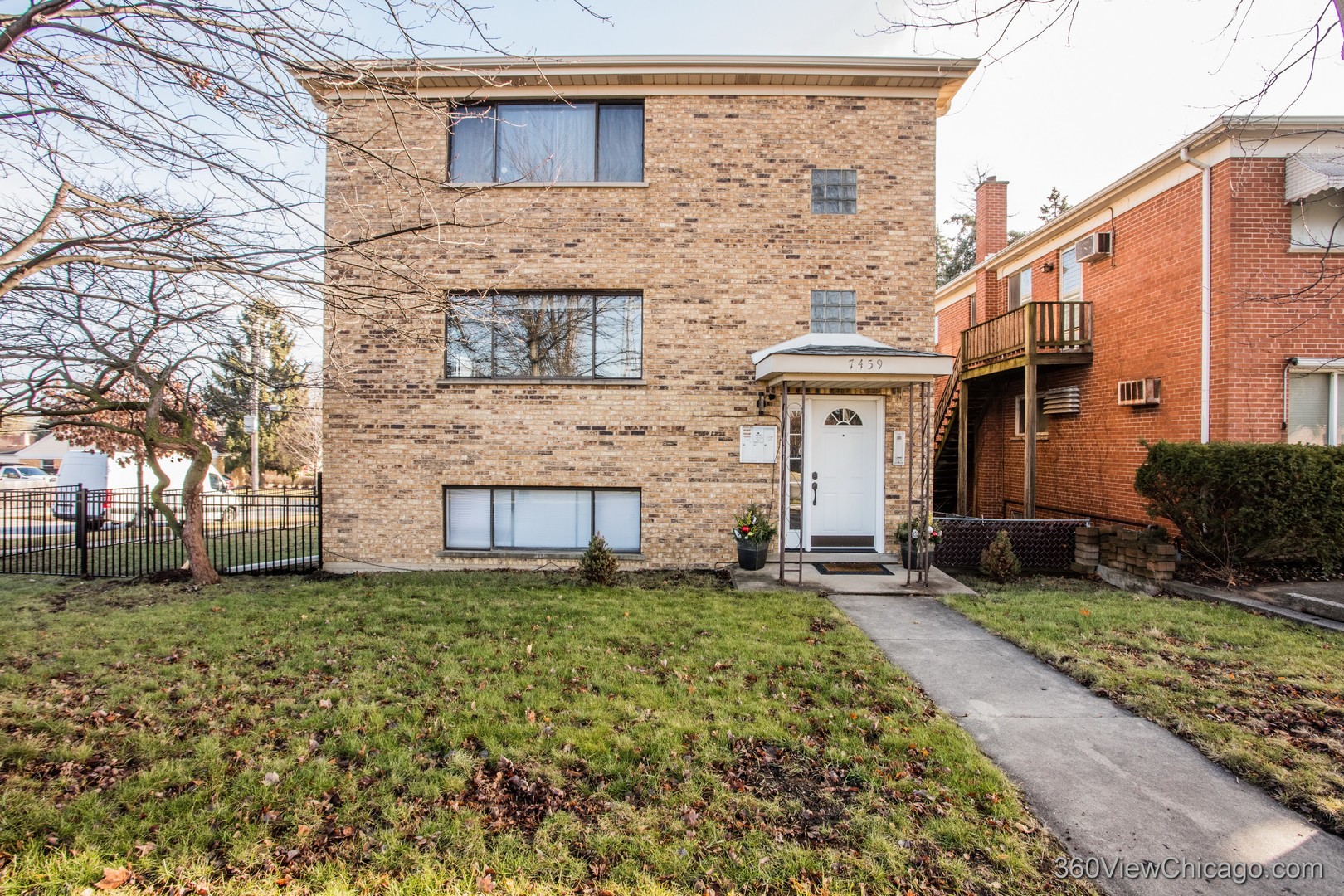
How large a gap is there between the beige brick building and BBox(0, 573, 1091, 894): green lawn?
348 cm

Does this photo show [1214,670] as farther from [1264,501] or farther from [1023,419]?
[1023,419]

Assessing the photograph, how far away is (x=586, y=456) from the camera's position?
959 cm

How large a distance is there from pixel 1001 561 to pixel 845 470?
8.19 ft

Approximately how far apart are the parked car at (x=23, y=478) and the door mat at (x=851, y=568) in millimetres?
25701

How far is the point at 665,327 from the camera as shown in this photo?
31.4 ft

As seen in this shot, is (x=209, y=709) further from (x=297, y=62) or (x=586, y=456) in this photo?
(x=586, y=456)

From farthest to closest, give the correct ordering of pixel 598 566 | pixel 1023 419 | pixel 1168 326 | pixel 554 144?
pixel 1023 419
pixel 1168 326
pixel 554 144
pixel 598 566

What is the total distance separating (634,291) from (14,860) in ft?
27.8

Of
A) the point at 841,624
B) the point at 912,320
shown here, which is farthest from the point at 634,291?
the point at 841,624

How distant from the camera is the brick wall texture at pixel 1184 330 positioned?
9383 mm

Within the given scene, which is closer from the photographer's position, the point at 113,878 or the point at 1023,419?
the point at 113,878

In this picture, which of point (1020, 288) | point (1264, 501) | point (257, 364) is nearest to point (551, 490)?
point (257, 364)

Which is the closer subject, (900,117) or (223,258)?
(223,258)

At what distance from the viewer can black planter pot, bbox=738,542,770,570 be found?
28.9ft
